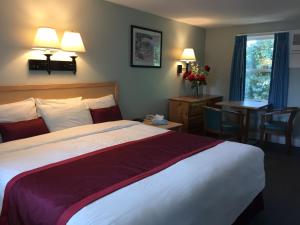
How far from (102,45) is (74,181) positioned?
240 centimetres

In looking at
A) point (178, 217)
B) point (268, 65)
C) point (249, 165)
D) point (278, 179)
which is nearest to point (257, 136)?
point (268, 65)

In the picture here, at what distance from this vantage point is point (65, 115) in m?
2.83

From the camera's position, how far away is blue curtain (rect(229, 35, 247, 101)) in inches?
201

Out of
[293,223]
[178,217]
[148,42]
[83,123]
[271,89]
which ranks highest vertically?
[148,42]

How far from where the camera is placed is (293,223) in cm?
239

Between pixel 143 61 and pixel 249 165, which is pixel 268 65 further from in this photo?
pixel 249 165

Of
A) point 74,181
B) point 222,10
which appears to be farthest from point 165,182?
point 222,10

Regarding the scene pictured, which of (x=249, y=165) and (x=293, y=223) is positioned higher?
(x=249, y=165)

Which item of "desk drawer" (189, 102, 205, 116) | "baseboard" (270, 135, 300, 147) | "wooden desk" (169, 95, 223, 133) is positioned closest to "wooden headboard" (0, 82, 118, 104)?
"wooden desk" (169, 95, 223, 133)

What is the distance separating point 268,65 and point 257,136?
137cm

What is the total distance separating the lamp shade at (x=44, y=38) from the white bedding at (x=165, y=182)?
93 centimetres

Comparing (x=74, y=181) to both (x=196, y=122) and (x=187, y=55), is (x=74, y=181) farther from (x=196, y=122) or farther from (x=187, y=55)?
(x=187, y=55)

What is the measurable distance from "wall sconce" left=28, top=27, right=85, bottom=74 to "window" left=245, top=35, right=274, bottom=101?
11.3 feet

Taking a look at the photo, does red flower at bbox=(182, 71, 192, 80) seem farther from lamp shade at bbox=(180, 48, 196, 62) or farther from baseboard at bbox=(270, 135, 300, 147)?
baseboard at bbox=(270, 135, 300, 147)
